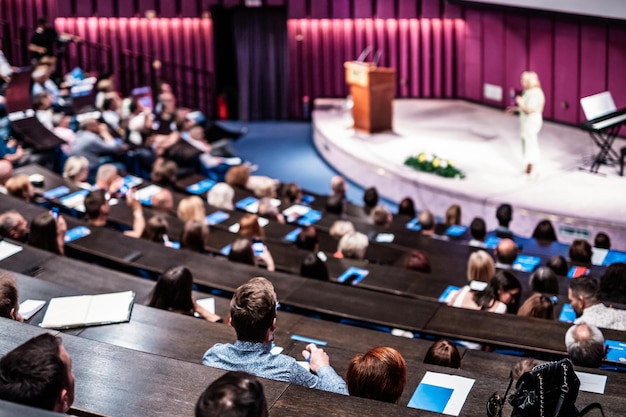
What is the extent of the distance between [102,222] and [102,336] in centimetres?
308

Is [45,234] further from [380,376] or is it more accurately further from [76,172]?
[380,376]

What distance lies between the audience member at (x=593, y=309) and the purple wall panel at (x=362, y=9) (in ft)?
36.1

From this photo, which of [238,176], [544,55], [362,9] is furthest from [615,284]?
[362,9]

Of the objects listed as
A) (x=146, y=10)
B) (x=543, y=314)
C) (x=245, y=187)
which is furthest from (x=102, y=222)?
(x=146, y=10)

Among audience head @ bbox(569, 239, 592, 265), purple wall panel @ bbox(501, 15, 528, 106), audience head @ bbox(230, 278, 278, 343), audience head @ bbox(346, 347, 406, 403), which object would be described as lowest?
audience head @ bbox(569, 239, 592, 265)

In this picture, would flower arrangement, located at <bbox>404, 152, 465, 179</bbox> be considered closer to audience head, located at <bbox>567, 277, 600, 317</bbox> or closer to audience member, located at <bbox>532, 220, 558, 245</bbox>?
audience member, located at <bbox>532, 220, 558, 245</bbox>

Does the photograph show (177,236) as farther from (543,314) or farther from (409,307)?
(543,314)

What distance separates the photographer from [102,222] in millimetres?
7000

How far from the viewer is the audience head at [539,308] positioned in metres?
5.13

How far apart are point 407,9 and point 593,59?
148 inches

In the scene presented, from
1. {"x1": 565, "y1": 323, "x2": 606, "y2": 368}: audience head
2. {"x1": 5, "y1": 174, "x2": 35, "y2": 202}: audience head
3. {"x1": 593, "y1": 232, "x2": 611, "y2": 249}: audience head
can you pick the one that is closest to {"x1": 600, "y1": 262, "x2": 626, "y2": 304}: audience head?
{"x1": 565, "y1": 323, "x2": 606, "y2": 368}: audience head

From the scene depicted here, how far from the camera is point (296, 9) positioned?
15.6 metres

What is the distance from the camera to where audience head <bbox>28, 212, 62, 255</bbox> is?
5.84m

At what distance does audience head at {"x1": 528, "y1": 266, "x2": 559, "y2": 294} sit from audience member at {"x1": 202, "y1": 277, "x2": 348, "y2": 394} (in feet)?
9.33
